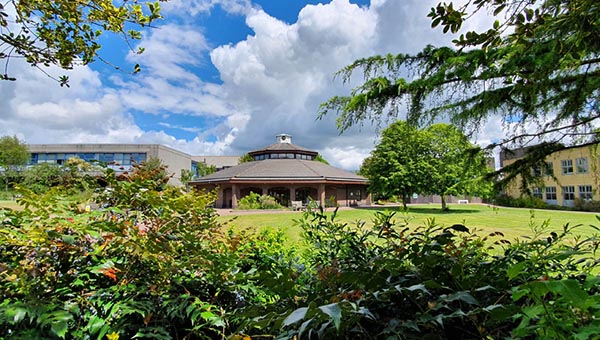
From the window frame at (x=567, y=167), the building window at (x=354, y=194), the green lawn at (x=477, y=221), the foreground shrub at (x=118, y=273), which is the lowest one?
the green lawn at (x=477, y=221)

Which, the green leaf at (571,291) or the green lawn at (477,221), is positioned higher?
the green leaf at (571,291)

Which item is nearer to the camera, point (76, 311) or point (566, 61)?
point (76, 311)

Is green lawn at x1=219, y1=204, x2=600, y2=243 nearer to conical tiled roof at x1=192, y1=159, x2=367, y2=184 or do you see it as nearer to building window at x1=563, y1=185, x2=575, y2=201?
conical tiled roof at x1=192, y1=159, x2=367, y2=184

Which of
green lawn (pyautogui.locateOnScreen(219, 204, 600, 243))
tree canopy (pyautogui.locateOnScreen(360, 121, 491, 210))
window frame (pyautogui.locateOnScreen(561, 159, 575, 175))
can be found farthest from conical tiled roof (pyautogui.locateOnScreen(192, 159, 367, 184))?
window frame (pyautogui.locateOnScreen(561, 159, 575, 175))

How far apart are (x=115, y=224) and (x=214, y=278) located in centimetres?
63

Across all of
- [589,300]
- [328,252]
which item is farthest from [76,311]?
[589,300]

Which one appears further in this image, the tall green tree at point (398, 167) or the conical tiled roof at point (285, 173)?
the conical tiled roof at point (285, 173)

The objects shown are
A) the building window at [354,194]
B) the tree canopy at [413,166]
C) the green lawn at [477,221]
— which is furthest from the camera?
the building window at [354,194]

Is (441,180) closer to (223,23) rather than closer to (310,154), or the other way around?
(310,154)

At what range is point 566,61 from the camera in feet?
7.93

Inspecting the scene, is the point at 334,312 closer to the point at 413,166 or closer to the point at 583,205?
the point at 413,166

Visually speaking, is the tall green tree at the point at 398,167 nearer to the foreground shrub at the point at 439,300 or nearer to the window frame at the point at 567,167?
the window frame at the point at 567,167

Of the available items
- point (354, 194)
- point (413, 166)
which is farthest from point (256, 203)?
point (413, 166)

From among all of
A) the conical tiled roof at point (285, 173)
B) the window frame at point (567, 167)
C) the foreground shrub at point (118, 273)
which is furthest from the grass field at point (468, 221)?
the window frame at point (567, 167)
